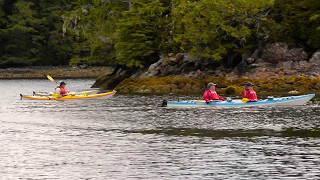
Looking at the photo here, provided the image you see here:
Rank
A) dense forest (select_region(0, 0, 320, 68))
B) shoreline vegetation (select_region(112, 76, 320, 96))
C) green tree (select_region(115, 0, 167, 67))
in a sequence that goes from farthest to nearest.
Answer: green tree (select_region(115, 0, 167, 67))
dense forest (select_region(0, 0, 320, 68))
shoreline vegetation (select_region(112, 76, 320, 96))

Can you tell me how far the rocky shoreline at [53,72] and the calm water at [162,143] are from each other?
256ft

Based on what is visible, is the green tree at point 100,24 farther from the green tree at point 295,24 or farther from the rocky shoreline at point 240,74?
the green tree at point 295,24

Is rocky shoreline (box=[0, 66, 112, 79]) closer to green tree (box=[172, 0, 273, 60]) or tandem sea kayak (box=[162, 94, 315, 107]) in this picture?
green tree (box=[172, 0, 273, 60])

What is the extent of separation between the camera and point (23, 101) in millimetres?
51719

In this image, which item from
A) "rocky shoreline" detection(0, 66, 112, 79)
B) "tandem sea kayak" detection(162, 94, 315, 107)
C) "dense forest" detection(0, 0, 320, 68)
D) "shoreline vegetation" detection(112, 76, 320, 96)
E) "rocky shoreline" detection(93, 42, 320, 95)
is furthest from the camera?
"rocky shoreline" detection(0, 66, 112, 79)

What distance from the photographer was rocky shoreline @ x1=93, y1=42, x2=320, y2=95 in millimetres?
53688

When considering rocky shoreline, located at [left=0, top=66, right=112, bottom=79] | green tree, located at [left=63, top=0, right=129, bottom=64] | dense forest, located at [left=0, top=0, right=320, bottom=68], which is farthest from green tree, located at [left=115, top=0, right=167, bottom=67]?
rocky shoreline, located at [left=0, top=66, right=112, bottom=79]

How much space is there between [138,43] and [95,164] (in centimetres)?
4592

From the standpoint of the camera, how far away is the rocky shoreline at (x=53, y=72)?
11750 cm

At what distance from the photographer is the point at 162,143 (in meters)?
25.5

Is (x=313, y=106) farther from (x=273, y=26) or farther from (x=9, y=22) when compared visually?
(x=9, y=22)

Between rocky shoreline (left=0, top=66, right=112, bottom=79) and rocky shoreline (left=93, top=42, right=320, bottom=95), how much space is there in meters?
55.0

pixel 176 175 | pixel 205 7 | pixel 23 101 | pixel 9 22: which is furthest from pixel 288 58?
pixel 9 22

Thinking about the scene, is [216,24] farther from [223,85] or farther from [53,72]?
[53,72]
